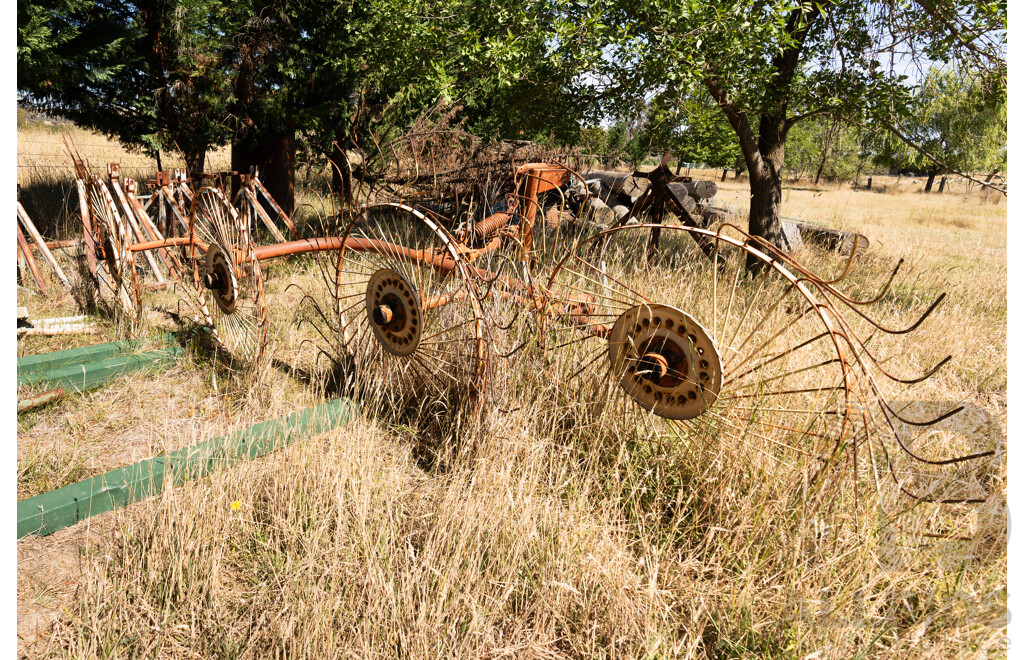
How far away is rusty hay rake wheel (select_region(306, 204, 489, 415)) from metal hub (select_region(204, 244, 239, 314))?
2.32 feet

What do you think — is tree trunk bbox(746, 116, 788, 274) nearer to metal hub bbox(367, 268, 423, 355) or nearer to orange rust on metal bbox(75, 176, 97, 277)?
metal hub bbox(367, 268, 423, 355)

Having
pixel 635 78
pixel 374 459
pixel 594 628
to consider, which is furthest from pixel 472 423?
pixel 635 78

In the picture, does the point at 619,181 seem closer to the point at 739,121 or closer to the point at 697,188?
the point at 697,188

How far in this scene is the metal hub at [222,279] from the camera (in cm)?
367

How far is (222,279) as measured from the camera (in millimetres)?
3814

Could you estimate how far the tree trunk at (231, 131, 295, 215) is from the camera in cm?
930

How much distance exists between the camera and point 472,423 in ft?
9.45

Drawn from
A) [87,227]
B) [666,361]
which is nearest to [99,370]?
[87,227]

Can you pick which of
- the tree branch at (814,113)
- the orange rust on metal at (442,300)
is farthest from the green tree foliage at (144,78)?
the tree branch at (814,113)

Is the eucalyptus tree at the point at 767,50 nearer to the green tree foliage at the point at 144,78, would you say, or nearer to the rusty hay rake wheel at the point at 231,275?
the rusty hay rake wheel at the point at 231,275

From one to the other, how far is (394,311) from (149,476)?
4.41ft

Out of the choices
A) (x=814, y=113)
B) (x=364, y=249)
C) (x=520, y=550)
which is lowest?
(x=520, y=550)

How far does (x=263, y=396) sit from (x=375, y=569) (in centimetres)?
185

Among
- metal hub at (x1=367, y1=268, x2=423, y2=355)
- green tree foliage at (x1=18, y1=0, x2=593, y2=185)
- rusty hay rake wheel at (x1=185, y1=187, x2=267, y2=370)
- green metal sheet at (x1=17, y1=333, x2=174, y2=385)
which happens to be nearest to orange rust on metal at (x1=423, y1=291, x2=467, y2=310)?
metal hub at (x1=367, y1=268, x2=423, y2=355)
